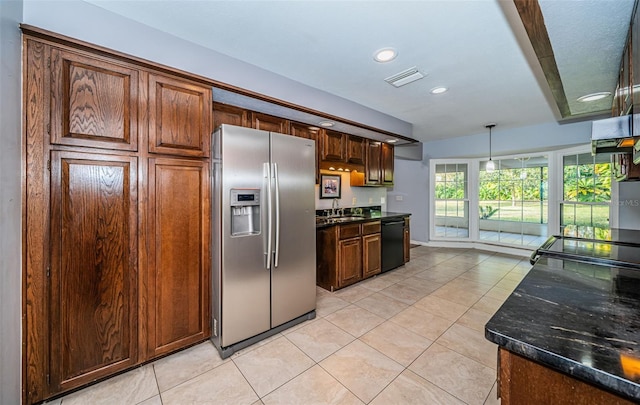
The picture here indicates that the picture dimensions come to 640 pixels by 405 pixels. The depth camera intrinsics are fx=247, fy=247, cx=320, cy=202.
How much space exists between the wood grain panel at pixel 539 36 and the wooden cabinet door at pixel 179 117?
2.16 meters

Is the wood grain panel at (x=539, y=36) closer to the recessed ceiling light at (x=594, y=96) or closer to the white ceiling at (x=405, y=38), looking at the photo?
the white ceiling at (x=405, y=38)

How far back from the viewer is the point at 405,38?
1966 millimetres

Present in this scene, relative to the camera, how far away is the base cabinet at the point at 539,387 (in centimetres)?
62

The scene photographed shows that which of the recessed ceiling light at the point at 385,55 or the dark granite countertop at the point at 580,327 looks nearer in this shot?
the dark granite countertop at the point at 580,327

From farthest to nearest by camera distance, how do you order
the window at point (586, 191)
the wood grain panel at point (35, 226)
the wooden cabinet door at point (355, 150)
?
the window at point (586, 191)
the wooden cabinet door at point (355, 150)
the wood grain panel at point (35, 226)

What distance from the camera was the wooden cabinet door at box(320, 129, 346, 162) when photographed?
3381 mm

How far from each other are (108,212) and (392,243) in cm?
363

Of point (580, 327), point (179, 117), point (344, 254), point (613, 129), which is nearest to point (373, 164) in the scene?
point (344, 254)

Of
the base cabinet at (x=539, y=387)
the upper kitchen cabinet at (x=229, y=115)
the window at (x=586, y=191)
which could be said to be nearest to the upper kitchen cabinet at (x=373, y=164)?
the upper kitchen cabinet at (x=229, y=115)

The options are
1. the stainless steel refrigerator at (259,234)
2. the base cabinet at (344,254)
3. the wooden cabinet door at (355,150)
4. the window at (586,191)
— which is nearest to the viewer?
the stainless steel refrigerator at (259,234)

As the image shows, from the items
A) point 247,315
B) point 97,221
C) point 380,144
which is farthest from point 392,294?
point 97,221

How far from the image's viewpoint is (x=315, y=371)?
6.00ft

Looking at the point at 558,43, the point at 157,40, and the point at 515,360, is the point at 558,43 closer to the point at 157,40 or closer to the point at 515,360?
the point at 515,360

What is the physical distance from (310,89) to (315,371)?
2.76 m
